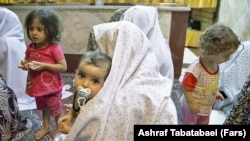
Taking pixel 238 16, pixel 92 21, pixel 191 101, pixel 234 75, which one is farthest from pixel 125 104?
pixel 238 16

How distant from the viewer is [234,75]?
1973mm

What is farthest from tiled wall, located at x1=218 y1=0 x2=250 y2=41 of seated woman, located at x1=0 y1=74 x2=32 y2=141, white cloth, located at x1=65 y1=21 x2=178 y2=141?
seated woman, located at x1=0 y1=74 x2=32 y2=141

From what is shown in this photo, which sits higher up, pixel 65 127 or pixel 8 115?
pixel 65 127

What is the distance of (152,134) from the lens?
77 cm

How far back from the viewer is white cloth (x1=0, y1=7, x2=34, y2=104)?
6.48 ft

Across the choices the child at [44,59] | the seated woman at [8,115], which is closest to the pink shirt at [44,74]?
the child at [44,59]

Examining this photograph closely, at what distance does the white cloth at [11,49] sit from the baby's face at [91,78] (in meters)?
1.21

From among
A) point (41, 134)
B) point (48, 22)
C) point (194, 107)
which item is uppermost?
point (48, 22)

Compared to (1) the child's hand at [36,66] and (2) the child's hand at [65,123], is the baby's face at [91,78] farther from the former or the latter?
(1) the child's hand at [36,66]

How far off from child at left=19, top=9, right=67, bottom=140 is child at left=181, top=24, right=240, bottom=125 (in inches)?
24.8

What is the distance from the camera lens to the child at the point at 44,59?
1.48 meters

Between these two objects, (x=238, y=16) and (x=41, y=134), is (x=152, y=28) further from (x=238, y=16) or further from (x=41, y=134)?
(x=238, y=16)

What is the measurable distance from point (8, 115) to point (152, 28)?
0.94 meters

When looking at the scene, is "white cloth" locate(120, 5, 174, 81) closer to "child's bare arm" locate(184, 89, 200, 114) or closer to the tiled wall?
"child's bare arm" locate(184, 89, 200, 114)
